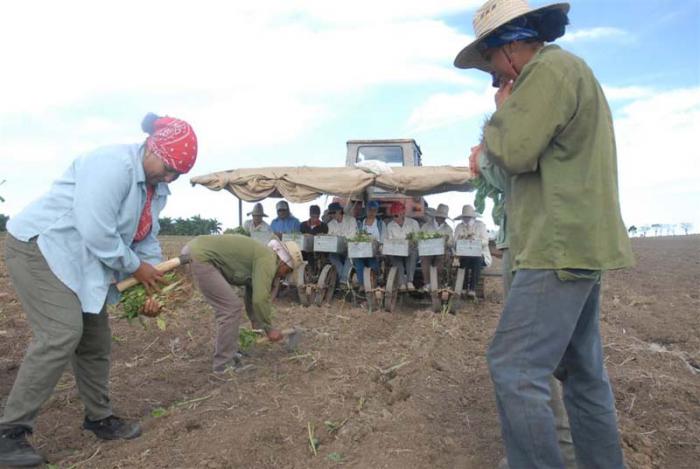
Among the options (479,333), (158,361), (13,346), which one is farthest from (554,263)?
(13,346)

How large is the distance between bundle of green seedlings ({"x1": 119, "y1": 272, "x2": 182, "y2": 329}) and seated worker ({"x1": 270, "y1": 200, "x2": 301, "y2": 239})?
634cm

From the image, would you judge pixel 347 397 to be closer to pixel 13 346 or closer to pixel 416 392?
pixel 416 392

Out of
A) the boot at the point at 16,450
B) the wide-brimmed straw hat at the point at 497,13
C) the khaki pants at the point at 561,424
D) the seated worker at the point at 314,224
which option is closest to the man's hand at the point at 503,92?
the wide-brimmed straw hat at the point at 497,13

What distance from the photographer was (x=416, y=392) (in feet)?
14.2

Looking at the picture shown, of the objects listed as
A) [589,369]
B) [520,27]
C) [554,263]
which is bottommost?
[589,369]

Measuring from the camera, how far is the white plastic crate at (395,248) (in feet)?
27.9

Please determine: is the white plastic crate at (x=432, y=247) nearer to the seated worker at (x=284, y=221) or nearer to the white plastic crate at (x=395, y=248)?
the white plastic crate at (x=395, y=248)

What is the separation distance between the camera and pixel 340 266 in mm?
9375

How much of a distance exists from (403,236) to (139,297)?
671 centimetres

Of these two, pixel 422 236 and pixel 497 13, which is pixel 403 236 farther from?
pixel 497 13

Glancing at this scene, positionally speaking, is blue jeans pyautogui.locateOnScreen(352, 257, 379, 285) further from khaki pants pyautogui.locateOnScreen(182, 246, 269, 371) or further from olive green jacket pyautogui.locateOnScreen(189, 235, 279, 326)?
khaki pants pyautogui.locateOnScreen(182, 246, 269, 371)

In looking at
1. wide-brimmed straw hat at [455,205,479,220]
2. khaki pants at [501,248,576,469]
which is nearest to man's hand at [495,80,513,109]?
khaki pants at [501,248,576,469]

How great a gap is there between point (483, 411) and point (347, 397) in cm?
99

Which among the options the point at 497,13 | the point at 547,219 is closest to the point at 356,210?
the point at 497,13
